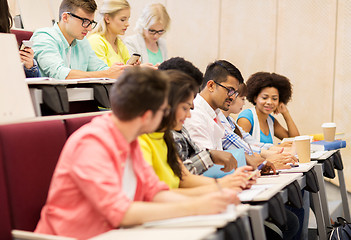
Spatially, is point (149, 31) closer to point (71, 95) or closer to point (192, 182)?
point (71, 95)

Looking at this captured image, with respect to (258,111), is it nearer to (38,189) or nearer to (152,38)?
(152,38)

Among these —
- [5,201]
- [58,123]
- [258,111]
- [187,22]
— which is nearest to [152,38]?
[258,111]

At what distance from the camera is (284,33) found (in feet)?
15.8

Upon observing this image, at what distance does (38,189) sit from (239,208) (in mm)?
624

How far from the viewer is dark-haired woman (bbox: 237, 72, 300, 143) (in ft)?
11.5

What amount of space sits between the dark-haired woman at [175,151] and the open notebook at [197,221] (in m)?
0.34

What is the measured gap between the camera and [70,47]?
2625 mm

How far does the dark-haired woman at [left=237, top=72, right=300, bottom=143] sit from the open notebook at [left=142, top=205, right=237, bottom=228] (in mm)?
2262

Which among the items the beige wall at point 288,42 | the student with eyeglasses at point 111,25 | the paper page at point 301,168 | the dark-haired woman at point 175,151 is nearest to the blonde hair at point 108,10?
the student with eyeglasses at point 111,25

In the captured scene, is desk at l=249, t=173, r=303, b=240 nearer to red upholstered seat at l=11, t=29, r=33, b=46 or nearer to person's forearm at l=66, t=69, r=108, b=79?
person's forearm at l=66, t=69, r=108, b=79

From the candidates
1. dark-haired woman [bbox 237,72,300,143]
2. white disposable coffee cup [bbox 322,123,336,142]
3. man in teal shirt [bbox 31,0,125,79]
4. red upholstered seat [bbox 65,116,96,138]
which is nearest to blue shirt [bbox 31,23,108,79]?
man in teal shirt [bbox 31,0,125,79]

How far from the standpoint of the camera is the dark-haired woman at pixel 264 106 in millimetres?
3492

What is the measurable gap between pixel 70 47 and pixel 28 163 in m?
1.26

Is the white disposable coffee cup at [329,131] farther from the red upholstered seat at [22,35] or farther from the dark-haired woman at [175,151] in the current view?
the red upholstered seat at [22,35]
